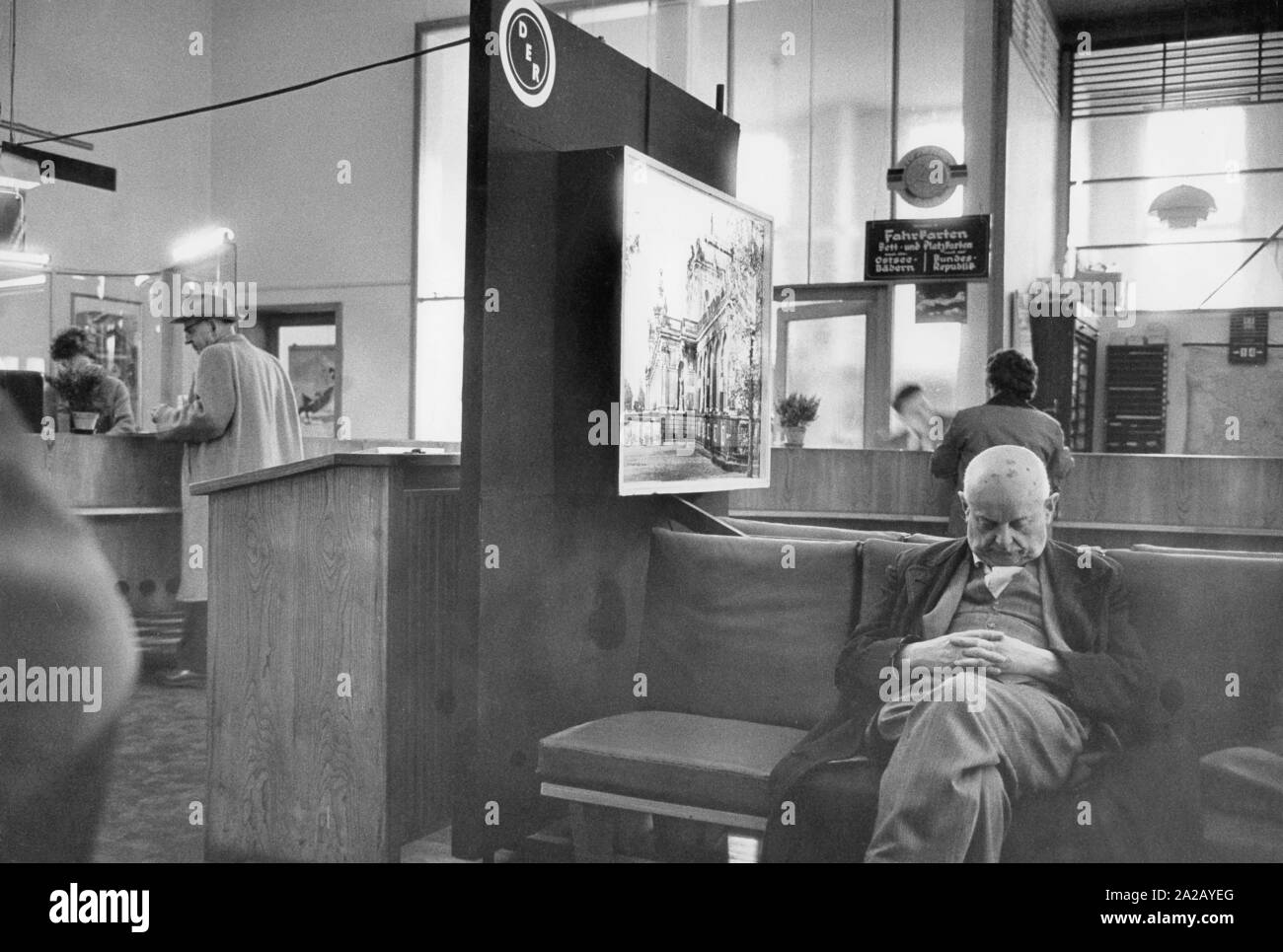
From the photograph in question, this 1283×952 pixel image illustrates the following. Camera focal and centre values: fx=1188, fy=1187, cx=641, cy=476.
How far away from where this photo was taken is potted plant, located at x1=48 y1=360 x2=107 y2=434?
5.41m

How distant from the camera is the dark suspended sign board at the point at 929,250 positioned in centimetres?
712

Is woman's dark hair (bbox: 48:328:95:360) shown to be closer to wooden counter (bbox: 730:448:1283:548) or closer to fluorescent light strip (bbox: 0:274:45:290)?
wooden counter (bbox: 730:448:1283:548)

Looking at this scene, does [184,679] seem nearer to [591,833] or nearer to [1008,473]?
[591,833]

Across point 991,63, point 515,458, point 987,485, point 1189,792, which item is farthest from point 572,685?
point 991,63

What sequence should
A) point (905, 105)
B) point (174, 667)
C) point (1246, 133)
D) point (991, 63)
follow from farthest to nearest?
point (1246, 133) → point (905, 105) → point (991, 63) → point (174, 667)

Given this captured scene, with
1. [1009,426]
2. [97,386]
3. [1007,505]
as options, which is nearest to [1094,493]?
[1009,426]

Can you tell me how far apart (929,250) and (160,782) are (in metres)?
5.43

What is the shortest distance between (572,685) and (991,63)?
6.43 metres

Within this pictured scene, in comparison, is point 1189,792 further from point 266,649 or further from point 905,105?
point 905,105

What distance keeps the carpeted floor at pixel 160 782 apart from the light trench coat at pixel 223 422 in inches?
19.8

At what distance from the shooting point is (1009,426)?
4.59m

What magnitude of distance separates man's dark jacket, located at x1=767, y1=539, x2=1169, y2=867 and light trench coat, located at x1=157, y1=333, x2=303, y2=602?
9.83ft

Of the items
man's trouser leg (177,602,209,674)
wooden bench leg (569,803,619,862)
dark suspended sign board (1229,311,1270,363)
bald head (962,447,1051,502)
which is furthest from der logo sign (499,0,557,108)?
dark suspended sign board (1229,311,1270,363)

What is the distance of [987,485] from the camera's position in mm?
2324
